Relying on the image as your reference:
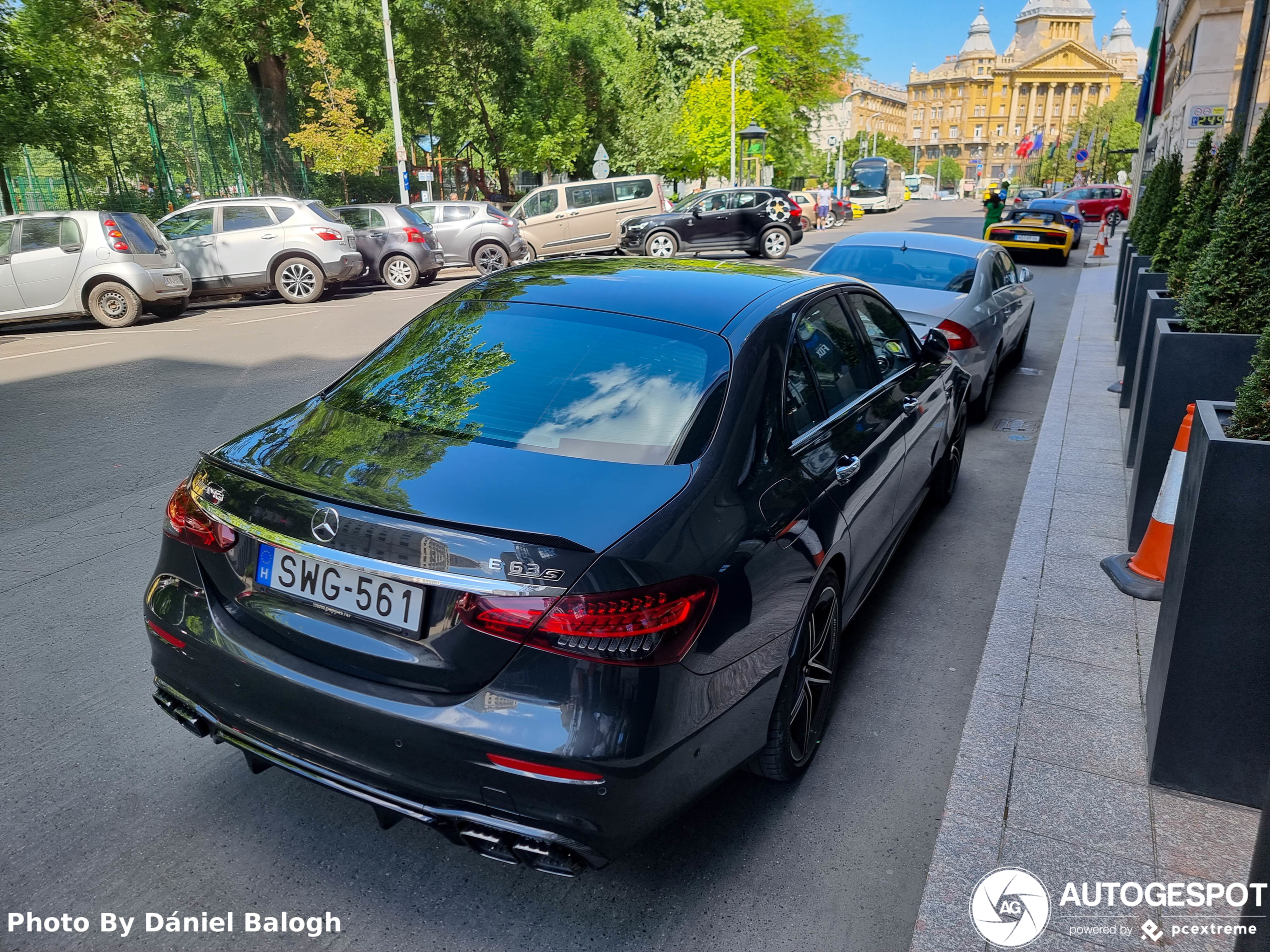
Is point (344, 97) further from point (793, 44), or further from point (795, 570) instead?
point (793, 44)

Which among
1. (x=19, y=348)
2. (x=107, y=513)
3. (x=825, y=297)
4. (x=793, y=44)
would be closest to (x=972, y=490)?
(x=825, y=297)

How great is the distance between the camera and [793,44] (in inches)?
2055

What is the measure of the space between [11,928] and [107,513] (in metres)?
3.65

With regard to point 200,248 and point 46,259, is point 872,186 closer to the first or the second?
point 200,248

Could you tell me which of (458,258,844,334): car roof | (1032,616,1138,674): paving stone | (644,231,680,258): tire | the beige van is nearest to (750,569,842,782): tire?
(458,258,844,334): car roof

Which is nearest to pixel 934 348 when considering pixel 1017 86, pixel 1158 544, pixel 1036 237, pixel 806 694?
pixel 1158 544

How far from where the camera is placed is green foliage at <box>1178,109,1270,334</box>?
15.2 feet

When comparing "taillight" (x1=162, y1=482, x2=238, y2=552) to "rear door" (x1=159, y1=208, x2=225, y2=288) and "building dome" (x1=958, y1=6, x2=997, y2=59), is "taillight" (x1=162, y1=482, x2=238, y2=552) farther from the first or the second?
"building dome" (x1=958, y1=6, x2=997, y2=59)

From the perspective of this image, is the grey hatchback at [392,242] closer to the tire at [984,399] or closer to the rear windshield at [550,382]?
the tire at [984,399]

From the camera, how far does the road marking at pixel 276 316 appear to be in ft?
47.5

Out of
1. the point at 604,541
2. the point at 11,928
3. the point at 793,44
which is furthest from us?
the point at 793,44

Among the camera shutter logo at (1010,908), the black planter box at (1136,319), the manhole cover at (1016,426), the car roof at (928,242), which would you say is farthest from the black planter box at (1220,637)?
the car roof at (928,242)

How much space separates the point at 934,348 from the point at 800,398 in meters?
2.05

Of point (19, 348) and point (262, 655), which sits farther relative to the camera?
point (19, 348)
